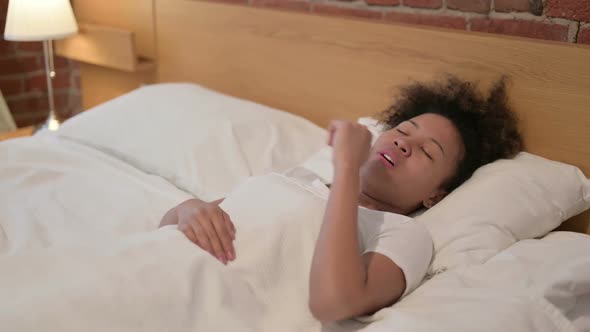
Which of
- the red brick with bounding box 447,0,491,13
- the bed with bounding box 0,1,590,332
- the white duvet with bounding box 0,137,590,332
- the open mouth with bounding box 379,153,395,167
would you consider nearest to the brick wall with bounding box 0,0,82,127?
the bed with bounding box 0,1,590,332

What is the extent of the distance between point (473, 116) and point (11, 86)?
2224 millimetres

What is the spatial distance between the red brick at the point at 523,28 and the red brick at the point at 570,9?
3cm

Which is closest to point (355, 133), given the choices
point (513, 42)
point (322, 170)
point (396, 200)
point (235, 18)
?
point (396, 200)

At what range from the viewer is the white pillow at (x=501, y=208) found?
1.05 m

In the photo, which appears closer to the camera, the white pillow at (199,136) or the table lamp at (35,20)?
the white pillow at (199,136)

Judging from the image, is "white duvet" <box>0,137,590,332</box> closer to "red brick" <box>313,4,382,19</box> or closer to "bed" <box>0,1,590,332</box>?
"bed" <box>0,1,590,332</box>

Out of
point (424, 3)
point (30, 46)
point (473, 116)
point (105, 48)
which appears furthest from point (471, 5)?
point (30, 46)

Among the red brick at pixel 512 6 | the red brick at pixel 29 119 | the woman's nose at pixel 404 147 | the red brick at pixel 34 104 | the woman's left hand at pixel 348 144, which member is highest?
the red brick at pixel 512 6

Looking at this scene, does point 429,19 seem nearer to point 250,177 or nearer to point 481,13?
point 481,13

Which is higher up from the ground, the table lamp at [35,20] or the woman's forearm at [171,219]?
the table lamp at [35,20]

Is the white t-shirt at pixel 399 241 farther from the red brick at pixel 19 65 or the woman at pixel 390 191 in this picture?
the red brick at pixel 19 65

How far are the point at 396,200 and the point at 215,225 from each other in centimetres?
38

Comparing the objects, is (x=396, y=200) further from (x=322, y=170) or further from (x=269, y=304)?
(x=269, y=304)

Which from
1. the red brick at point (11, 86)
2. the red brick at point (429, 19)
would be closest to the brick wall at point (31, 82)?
the red brick at point (11, 86)
